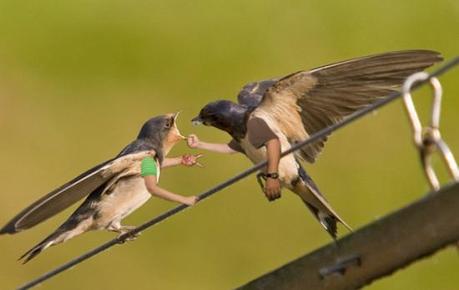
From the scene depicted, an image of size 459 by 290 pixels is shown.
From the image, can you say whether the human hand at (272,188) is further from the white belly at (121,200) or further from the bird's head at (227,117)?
the white belly at (121,200)

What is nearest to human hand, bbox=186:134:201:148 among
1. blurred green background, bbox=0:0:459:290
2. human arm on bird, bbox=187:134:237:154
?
human arm on bird, bbox=187:134:237:154

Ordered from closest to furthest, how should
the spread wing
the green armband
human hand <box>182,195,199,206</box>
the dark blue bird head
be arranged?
human hand <box>182,195,199,206</box> → the green armband → the spread wing → the dark blue bird head

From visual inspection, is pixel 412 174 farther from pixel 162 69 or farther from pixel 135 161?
pixel 135 161

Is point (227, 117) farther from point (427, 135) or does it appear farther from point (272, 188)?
point (427, 135)

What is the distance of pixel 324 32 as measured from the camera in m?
6.27

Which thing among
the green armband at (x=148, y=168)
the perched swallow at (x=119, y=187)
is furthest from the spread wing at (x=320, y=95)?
the green armband at (x=148, y=168)

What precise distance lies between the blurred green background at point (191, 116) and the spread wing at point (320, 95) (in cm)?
200

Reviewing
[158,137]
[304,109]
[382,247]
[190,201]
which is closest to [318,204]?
[304,109]

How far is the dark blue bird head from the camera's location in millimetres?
2664

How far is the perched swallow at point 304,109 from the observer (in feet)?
7.80

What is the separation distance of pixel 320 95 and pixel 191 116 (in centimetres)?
289

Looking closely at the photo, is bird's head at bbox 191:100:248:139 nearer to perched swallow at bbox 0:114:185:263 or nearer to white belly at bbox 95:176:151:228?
perched swallow at bbox 0:114:185:263

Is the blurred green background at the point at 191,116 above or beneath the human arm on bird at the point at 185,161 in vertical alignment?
beneath

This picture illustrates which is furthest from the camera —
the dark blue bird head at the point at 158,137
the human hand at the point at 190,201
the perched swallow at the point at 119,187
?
the dark blue bird head at the point at 158,137
